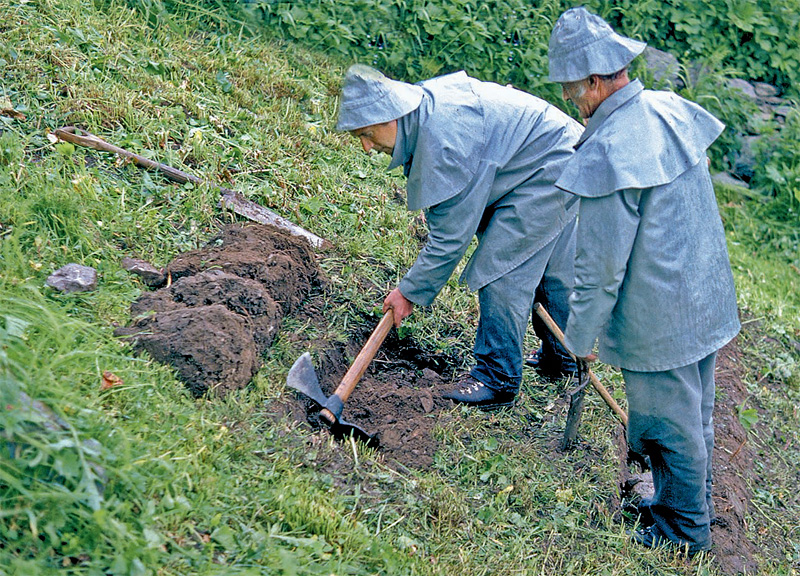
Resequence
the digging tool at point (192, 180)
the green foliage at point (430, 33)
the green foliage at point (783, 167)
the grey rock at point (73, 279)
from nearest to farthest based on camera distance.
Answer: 1. the grey rock at point (73, 279)
2. the digging tool at point (192, 180)
3. the green foliage at point (430, 33)
4. the green foliage at point (783, 167)

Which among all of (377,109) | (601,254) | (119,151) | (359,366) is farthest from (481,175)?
(119,151)

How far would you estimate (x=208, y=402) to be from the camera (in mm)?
3178

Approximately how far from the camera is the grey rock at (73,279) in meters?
3.37

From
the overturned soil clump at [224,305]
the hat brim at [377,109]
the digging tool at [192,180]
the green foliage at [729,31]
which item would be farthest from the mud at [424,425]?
the green foliage at [729,31]

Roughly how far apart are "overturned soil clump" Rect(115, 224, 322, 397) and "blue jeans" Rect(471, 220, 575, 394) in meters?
0.99

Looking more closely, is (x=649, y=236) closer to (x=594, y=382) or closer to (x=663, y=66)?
(x=594, y=382)

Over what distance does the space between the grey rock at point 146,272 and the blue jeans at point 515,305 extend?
1.56m

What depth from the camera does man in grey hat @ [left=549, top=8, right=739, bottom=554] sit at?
9.37 ft

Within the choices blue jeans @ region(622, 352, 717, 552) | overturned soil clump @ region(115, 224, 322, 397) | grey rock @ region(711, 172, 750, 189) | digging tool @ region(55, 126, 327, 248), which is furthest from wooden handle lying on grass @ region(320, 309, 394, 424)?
grey rock @ region(711, 172, 750, 189)

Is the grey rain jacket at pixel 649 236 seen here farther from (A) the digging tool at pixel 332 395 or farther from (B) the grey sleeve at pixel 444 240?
(A) the digging tool at pixel 332 395

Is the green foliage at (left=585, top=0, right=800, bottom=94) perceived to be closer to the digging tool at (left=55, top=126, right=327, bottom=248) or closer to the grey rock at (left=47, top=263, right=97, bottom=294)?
the digging tool at (left=55, top=126, right=327, bottom=248)

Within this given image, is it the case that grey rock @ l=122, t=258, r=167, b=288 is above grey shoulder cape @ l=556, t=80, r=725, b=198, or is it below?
below

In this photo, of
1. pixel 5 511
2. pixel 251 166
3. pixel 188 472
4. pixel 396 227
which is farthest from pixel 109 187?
pixel 5 511

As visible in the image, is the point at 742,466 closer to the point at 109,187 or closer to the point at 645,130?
the point at 645,130
